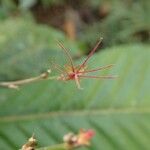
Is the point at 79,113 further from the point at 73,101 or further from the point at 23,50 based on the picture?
the point at 23,50

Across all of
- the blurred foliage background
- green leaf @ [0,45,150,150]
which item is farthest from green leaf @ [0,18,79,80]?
green leaf @ [0,45,150,150]

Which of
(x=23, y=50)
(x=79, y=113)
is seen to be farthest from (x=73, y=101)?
(x=23, y=50)

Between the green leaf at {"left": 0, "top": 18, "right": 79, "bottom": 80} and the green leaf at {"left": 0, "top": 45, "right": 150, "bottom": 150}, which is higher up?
the green leaf at {"left": 0, "top": 18, "right": 79, "bottom": 80}

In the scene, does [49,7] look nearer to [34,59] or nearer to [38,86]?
[34,59]

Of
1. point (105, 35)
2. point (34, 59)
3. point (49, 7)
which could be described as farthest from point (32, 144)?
point (49, 7)

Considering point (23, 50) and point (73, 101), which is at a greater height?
point (23, 50)

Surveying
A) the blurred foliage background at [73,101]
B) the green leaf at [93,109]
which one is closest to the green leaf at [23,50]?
the blurred foliage background at [73,101]

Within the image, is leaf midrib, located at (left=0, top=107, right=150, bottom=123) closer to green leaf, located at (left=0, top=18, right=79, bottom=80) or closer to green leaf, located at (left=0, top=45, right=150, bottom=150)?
green leaf, located at (left=0, top=45, right=150, bottom=150)

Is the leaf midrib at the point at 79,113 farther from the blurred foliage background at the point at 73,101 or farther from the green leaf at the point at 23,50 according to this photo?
the green leaf at the point at 23,50
